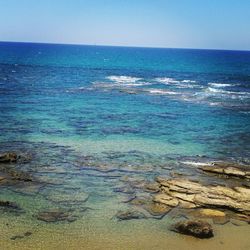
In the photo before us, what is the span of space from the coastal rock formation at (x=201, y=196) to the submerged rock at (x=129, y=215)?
1.46m

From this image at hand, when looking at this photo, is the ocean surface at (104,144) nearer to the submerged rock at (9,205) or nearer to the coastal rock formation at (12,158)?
the submerged rock at (9,205)

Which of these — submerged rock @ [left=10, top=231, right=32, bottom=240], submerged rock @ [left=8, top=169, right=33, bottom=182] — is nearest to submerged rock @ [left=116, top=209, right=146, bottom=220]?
submerged rock @ [left=10, top=231, right=32, bottom=240]

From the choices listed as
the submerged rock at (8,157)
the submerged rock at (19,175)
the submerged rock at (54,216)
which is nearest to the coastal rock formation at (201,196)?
the submerged rock at (54,216)

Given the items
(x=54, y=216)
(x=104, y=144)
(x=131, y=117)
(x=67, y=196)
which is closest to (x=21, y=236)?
(x=54, y=216)

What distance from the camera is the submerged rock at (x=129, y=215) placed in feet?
53.9

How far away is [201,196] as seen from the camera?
18.1 meters

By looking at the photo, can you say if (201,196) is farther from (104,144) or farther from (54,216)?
(104,144)

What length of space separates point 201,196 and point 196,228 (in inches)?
124

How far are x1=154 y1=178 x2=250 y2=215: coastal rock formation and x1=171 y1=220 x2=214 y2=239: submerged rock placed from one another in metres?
2.11

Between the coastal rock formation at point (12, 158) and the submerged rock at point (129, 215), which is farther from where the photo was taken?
the coastal rock formation at point (12, 158)

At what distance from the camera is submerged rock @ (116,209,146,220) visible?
1644 centimetres

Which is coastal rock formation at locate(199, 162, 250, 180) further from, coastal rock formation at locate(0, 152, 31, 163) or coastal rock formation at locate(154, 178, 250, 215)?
coastal rock formation at locate(0, 152, 31, 163)

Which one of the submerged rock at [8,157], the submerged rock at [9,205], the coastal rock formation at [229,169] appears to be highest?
the coastal rock formation at [229,169]

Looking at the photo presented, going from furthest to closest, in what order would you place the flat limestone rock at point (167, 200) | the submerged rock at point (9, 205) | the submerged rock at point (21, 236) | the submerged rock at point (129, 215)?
the flat limestone rock at point (167, 200) → the submerged rock at point (9, 205) → the submerged rock at point (129, 215) → the submerged rock at point (21, 236)
